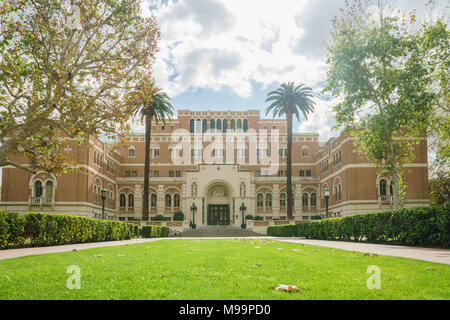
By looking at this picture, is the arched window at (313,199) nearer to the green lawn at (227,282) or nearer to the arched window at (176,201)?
Result: the arched window at (176,201)

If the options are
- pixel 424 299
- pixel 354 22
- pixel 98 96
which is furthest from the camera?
pixel 354 22

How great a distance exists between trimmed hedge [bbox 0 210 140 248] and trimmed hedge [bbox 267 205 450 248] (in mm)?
13065

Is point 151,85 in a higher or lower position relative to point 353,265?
higher

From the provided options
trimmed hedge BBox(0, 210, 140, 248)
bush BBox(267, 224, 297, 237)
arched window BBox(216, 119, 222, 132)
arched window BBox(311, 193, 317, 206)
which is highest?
arched window BBox(216, 119, 222, 132)

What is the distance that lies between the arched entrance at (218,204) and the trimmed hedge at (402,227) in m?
32.0

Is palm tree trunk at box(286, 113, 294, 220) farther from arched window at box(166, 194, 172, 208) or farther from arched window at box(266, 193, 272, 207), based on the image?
arched window at box(166, 194, 172, 208)

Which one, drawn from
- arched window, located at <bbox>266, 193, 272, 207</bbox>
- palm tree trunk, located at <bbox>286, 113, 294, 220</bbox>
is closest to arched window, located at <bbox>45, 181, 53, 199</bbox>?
palm tree trunk, located at <bbox>286, 113, 294, 220</bbox>

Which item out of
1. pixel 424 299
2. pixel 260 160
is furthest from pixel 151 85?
pixel 260 160

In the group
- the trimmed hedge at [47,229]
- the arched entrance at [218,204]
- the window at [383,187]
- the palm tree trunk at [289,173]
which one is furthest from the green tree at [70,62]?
the arched entrance at [218,204]

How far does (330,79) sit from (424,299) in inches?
744

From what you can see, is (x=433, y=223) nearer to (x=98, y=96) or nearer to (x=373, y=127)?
(x=373, y=127)

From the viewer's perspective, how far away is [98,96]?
436 inches

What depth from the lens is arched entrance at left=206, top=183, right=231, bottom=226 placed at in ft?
172

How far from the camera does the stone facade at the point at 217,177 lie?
39875 millimetres
